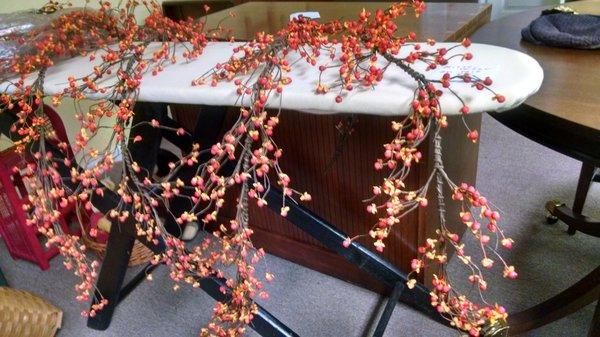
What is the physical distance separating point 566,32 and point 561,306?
2.14 ft

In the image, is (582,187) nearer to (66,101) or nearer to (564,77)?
A: (564,77)

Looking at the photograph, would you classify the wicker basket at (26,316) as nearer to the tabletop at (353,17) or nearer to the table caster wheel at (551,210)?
the tabletop at (353,17)

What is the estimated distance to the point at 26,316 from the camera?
4.44ft

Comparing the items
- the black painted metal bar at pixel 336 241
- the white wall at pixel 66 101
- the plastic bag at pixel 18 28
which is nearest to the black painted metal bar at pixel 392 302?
the black painted metal bar at pixel 336 241

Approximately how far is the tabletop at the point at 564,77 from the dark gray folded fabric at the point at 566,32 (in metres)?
→ 0.01

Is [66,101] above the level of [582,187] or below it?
above

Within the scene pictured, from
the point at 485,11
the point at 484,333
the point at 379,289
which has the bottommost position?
the point at 379,289

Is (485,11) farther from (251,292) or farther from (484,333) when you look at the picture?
(251,292)

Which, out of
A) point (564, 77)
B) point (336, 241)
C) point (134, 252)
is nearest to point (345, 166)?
Result: point (336, 241)

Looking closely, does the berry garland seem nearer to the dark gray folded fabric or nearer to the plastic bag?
the plastic bag

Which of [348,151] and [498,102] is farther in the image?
[348,151]

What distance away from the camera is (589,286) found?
103 centimetres

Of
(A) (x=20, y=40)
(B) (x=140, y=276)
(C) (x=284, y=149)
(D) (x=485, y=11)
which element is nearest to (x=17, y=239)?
(B) (x=140, y=276)

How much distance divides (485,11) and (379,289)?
3.42 ft
